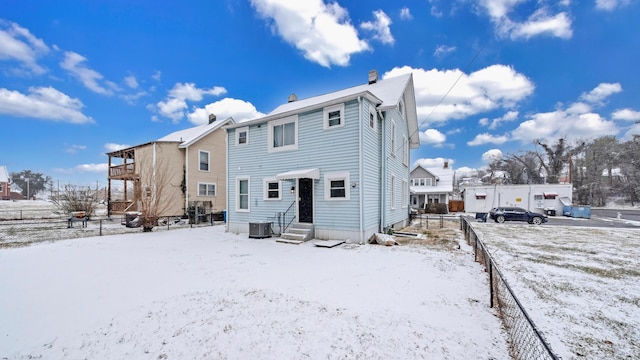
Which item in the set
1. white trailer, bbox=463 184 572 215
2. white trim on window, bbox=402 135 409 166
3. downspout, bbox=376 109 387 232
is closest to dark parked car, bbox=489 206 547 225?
white trailer, bbox=463 184 572 215

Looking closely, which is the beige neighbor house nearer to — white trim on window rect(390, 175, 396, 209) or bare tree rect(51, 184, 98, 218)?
bare tree rect(51, 184, 98, 218)

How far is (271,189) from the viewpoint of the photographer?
38.3 feet

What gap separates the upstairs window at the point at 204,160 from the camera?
2058cm

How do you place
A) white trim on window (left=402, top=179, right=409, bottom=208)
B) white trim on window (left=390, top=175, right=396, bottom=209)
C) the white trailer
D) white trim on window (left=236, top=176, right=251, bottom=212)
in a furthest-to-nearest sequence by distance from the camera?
1. the white trailer
2. white trim on window (left=402, top=179, right=409, bottom=208)
3. white trim on window (left=390, top=175, right=396, bottom=209)
4. white trim on window (left=236, top=176, right=251, bottom=212)

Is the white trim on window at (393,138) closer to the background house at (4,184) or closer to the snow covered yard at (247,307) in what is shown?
the snow covered yard at (247,307)

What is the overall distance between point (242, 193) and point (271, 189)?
6.15 ft

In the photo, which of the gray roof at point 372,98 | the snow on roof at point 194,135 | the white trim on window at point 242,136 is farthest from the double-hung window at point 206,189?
the gray roof at point 372,98

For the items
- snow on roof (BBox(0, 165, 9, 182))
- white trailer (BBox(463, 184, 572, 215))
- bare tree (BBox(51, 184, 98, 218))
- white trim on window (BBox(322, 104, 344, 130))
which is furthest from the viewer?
snow on roof (BBox(0, 165, 9, 182))

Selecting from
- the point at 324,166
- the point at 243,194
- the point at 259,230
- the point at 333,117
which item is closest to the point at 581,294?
the point at 324,166

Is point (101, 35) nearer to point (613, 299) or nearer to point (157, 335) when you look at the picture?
point (157, 335)

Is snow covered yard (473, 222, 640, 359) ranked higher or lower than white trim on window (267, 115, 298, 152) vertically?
lower

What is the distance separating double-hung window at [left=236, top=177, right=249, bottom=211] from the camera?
12484mm

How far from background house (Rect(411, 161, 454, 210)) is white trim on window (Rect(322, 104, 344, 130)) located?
23531 mm

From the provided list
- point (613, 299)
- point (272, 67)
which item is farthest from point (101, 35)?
point (613, 299)
